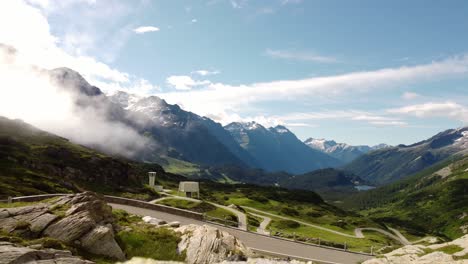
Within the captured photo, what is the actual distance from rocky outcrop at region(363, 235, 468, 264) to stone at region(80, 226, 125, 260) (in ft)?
75.0

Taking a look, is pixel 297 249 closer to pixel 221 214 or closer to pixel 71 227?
pixel 71 227

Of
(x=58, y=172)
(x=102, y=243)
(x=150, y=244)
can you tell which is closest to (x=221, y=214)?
(x=58, y=172)

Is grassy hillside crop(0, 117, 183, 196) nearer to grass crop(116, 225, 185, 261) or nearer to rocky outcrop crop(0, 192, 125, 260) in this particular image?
rocky outcrop crop(0, 192, 125, 260)

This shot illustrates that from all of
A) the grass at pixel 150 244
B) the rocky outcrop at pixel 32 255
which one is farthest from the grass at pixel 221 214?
the rocky outcrop at pixel 32 255

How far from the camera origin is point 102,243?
2967cm

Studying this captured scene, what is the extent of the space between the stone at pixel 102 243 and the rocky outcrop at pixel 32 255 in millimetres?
3601

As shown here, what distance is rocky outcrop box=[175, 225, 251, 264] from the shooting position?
1217 inches

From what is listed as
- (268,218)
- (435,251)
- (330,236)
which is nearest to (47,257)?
(435,251)

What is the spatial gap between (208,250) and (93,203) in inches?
444

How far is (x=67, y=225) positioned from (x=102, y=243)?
318cm

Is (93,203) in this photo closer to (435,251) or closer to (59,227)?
(59,227)

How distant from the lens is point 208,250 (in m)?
31.7

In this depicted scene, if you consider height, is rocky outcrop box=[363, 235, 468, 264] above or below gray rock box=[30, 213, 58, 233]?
below

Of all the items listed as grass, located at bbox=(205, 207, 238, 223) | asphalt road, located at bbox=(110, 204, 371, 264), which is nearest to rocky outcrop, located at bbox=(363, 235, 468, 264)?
asphalt road, located at bbox=(110, 204, 371, 264)
